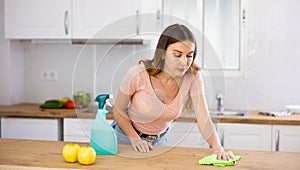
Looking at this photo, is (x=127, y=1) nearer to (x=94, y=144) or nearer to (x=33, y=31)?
(x=33, y=31)

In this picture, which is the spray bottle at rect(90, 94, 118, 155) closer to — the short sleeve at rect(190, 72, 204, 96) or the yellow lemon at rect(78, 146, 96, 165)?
the yellow lemon at rect(78, 146, 96, 165)

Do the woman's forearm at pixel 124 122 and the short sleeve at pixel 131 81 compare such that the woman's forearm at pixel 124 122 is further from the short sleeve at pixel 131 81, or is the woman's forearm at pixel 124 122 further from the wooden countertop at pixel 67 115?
the wooden countertop at pixel 67 115

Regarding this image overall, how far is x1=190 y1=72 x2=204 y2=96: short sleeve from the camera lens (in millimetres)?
1962

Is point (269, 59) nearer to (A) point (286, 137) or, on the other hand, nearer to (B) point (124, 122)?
(A) point (286, 137)

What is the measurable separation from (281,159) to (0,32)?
2770 millimetres

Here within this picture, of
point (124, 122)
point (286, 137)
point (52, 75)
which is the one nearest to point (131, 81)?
point (124, 122)

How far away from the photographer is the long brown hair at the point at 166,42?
1.73 m

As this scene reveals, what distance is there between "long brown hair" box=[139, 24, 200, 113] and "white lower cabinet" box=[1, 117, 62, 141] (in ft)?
5.28


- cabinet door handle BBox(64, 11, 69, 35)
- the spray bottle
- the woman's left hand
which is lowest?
the woman's left hand

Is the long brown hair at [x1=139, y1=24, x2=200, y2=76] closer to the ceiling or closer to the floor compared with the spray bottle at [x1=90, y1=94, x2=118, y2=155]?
closer to the ceiling

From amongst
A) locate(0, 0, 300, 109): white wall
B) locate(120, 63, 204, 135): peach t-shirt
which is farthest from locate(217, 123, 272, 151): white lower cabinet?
locate(120, 63, 204, 135): peach t-shirt

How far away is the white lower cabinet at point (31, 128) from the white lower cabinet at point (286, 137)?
63.6 inches

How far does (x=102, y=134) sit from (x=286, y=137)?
170 cm

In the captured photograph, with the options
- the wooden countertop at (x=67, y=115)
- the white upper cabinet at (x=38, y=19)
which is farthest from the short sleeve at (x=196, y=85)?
the white upper cabinet at (x=38, y=19)
